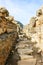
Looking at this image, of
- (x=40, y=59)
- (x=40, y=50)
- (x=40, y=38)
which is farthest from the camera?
(x=40, y=38)

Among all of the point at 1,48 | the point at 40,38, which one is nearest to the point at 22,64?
the point at 1,48

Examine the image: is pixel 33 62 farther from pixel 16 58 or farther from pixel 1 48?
pixel 1 48

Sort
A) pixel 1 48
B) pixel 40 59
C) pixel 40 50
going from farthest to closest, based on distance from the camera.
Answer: pixel 40 50
pixel 40 59
pixel 1 48

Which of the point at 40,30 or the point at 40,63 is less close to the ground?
the point at 40,30

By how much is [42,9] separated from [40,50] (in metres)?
8.10

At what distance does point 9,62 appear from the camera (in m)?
13.9

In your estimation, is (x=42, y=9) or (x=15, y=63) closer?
(x=15, y=63)

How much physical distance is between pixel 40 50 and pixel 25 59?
12.8ft

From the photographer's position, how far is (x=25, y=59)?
49.2ft

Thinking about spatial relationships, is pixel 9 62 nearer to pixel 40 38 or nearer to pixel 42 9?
pixel 40 38

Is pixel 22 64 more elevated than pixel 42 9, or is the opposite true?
pixel 42 9

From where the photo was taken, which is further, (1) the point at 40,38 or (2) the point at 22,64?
(1) the point at 40,38

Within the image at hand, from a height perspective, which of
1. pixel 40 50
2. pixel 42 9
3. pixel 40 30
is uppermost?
pixel 42 9

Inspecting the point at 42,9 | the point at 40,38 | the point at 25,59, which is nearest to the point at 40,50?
the point at 40,38
